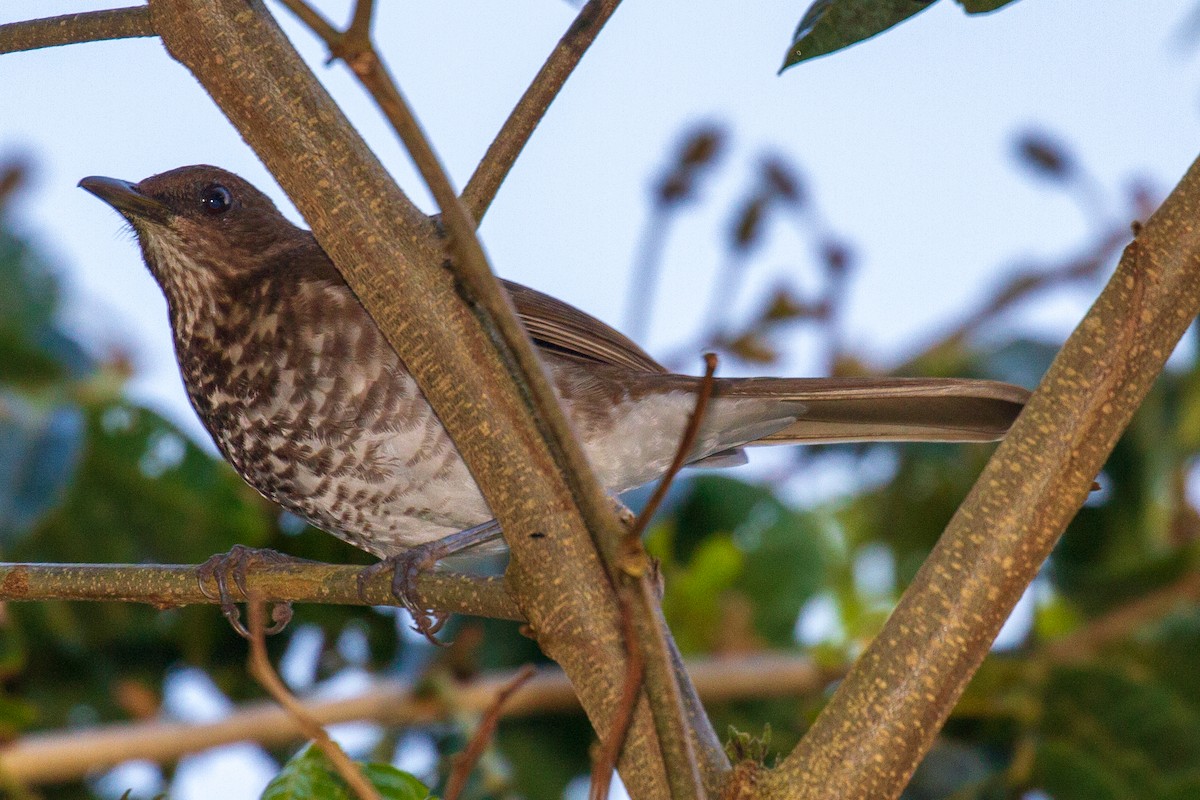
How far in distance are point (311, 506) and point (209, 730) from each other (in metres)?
0.86

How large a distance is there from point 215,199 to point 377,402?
1195mm

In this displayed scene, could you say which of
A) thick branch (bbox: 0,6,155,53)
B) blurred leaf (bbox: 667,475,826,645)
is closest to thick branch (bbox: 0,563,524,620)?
thick branch (bbox: 0,6,155,53)

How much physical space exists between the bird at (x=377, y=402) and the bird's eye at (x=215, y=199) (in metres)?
0.11

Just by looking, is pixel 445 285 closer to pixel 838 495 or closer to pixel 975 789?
pixel 975 789

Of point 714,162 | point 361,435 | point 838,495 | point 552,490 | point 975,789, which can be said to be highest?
Answer: point 838,495

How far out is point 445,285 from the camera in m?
2.12

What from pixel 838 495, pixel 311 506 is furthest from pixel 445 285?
pixel 838 495

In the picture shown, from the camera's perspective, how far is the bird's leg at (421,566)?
9.50ft

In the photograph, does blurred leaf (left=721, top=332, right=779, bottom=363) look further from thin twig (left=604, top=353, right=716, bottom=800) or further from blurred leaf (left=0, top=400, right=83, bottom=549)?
thin twig (left=604, top=353, right=716, bottom=800)

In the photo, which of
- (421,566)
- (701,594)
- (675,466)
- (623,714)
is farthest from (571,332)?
(675,466)

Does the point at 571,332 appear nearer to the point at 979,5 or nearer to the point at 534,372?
the point at 979,5

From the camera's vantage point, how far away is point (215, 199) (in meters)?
4.20

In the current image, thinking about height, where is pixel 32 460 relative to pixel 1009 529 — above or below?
below

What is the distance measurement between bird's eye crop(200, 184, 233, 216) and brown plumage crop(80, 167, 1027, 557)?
12 centimetres
